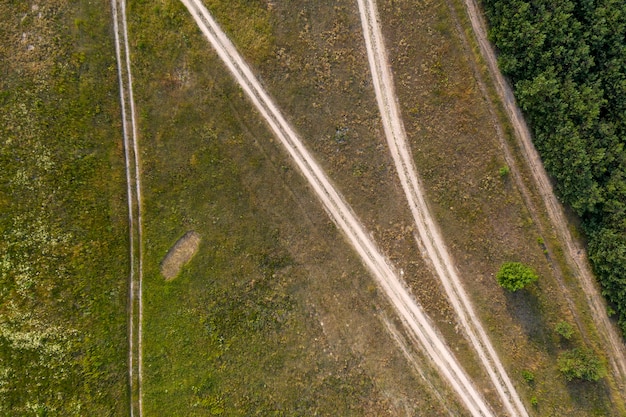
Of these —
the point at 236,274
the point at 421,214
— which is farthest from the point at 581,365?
the point at 236,274

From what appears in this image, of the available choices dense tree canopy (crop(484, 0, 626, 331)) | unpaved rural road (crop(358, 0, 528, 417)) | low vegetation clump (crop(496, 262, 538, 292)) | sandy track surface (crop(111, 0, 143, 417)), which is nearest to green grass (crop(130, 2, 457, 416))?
sandy track surface (crop(111, 0, 143, 417))

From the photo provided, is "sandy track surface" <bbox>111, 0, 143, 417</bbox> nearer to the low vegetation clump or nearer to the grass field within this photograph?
the grass field

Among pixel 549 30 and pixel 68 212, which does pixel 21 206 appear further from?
pixel 549 30

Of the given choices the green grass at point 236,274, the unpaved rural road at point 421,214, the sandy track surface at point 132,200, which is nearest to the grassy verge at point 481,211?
the unpaved rural road at point 421,214

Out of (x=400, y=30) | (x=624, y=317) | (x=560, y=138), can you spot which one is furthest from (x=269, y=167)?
(x=624, y=317)

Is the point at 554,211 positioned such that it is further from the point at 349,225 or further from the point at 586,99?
the point at 349,225
